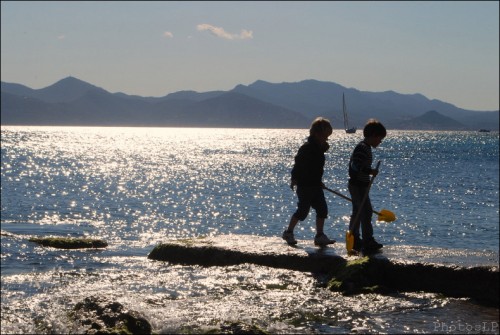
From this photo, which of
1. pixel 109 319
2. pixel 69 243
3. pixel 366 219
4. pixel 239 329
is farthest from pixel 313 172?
pixel 69 243

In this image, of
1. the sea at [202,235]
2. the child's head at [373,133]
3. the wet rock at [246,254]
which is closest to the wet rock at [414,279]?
the sea at [202,235]

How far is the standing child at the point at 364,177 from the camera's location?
11.7 meters

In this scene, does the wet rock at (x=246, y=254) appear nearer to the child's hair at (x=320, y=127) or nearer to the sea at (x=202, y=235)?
the sea at (x=202, y=235)

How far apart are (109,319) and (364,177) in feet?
19.0

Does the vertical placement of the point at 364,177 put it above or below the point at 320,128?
below

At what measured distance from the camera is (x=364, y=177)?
39.2ft

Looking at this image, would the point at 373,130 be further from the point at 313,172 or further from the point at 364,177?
the point at 313,172

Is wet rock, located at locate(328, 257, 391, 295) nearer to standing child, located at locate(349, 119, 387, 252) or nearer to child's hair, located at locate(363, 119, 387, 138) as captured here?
standing child, located at locate(349, 119, 387, 252)

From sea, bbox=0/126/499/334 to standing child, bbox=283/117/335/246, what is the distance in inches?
39.3

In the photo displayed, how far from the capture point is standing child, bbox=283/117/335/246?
481 inches

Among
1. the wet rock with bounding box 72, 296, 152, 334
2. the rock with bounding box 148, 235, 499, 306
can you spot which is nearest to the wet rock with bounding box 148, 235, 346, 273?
the rock with bounding box 148, 235, 499, 306

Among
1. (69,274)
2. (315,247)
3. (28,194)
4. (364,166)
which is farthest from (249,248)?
(28,194)

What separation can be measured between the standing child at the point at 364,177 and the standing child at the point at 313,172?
671 mm

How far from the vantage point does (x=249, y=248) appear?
1265 centimetres
